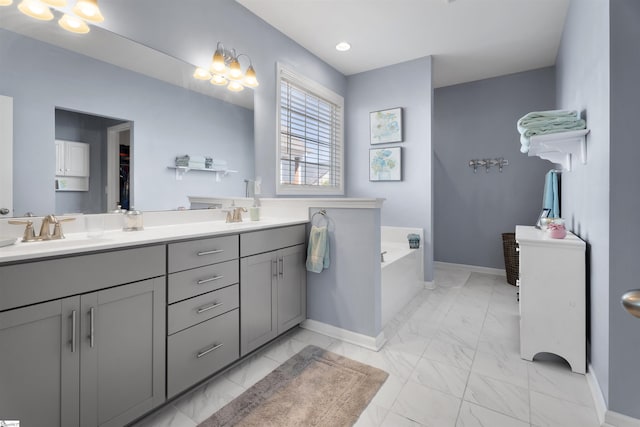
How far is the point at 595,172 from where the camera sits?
1.64 m

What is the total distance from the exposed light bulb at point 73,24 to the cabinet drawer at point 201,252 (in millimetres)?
1240

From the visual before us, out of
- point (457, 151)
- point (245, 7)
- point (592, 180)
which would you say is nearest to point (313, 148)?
point (245, 7)

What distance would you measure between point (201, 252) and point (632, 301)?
61.9 inches

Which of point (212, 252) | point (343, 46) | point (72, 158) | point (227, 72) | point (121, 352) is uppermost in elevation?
point (343, 46)

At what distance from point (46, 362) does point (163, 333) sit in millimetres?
424

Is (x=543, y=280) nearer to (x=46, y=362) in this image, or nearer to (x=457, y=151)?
(x=46, y=362)

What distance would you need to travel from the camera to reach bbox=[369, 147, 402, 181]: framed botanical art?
369cm

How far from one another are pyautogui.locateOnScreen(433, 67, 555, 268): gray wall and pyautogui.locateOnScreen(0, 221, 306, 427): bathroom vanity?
3.42m

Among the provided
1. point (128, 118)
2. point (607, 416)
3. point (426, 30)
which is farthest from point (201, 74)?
point (607, 416)

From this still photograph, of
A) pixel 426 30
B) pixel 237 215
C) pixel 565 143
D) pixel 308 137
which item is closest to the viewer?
pixel 565 143

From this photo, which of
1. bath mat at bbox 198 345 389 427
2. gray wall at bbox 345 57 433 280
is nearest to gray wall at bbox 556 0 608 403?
bath mat at bbox 198 345 389 427

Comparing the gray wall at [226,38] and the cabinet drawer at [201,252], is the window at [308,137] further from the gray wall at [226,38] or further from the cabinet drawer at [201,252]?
the cabinet drawer at [201,252]

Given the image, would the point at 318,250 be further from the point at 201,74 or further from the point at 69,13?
the point at 69,13

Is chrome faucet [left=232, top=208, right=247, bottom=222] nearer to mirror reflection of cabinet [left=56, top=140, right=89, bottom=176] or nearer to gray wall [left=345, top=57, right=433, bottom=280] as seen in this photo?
mirror reflection of cabinet [left=56, top=140, right=89, bottom=176]
